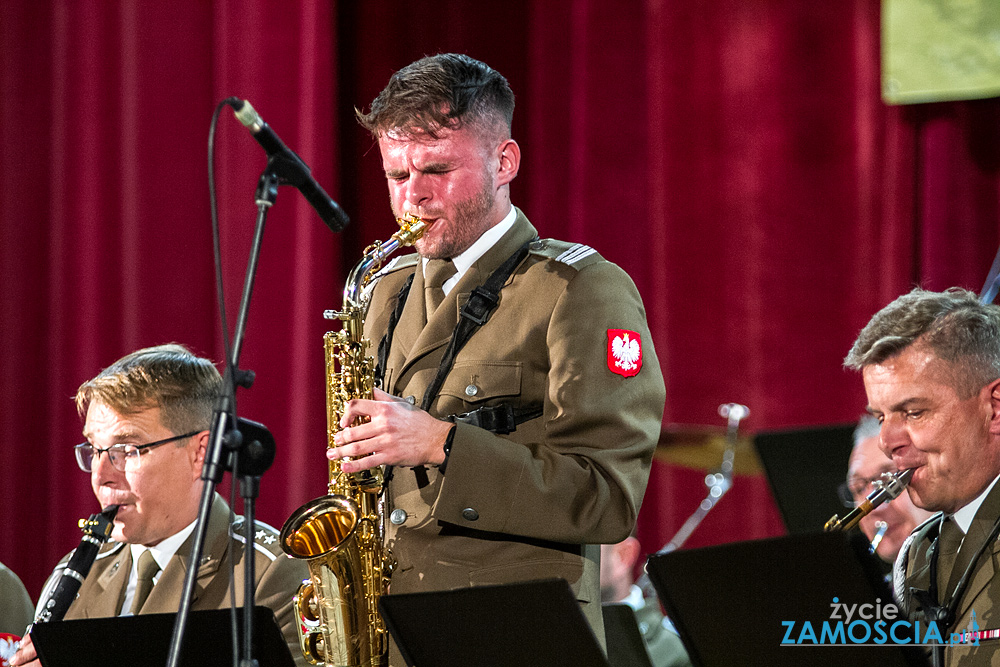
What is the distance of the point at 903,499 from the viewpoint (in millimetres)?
3219

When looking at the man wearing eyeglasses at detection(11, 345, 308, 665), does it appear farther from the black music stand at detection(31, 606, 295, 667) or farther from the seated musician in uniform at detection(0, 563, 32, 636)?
the black music stand at detection(31, 606, 295, 667)

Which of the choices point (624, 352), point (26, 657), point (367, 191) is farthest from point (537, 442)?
point (367, 191)

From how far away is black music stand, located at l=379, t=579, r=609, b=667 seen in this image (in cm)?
184

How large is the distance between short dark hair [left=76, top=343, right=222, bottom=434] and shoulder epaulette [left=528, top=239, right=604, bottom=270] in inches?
40.1

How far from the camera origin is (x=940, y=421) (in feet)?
7.62

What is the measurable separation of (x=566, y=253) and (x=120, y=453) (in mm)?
1277

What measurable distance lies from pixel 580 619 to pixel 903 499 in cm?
171

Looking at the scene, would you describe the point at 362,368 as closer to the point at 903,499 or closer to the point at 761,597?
the point at 761,597

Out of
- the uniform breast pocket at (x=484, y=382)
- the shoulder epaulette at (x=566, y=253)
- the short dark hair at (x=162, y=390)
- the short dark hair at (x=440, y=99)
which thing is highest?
the short dark hair at (x=440, y=99)

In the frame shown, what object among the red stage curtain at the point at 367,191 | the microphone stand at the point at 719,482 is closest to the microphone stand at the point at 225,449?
the microphone stand at the point at 719,482

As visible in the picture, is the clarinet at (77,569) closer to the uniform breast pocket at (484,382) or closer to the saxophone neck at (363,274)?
the saxophone neck at (363,274)

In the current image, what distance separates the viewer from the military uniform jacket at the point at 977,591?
2.00 metres

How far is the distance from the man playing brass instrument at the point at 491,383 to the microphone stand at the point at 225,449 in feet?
1.07

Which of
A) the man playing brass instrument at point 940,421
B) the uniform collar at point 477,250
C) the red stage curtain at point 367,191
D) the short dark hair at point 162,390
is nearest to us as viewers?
the man playing brass instrument at point 940,421
